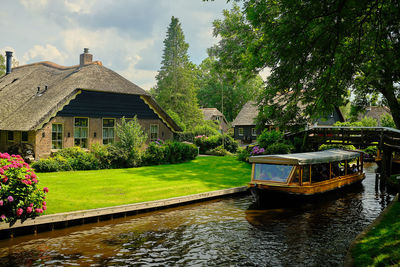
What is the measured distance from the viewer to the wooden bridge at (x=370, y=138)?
21984 mm

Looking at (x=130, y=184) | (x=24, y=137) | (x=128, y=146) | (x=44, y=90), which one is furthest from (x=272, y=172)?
(x=44, y=90)

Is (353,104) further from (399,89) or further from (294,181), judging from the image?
(294,181)

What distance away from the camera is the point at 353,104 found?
24375 millimetres

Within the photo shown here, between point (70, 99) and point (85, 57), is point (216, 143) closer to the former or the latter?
point (85, 57)

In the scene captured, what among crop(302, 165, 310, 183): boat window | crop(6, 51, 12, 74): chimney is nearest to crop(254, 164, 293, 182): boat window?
crop(302, 165, 310, 183): boat window

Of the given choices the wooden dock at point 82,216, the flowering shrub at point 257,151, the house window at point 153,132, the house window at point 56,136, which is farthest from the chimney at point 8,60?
the wooden dock at point 82,216

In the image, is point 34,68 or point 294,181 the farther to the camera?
point 34,68

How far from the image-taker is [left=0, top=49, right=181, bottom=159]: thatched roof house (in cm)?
2392

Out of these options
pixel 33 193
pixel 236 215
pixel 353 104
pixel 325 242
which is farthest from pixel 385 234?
pixel 353 104

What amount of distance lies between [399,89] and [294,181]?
7.30 meters

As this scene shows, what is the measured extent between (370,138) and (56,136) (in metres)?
23.9

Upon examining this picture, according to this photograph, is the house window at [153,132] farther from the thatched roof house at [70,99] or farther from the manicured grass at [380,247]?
the manicured grass at [380,247]

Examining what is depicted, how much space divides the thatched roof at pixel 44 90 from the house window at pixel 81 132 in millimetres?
2127

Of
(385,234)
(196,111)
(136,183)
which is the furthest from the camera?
(196,111)
